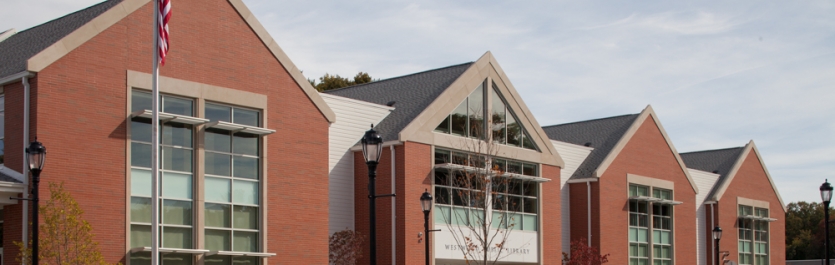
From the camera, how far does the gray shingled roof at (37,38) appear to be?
26036mm

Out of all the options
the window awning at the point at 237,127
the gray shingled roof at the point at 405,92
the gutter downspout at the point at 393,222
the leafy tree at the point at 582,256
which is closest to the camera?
the window awning at the point at 237,127

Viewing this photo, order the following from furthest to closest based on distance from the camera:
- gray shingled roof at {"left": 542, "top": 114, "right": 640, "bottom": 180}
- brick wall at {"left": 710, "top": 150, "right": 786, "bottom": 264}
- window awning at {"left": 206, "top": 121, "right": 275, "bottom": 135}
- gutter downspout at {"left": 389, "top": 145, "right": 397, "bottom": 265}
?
brick wall at {"left": 710, "top": 150, "right": 786, "bottom": 264}, gray shingled roof at {"left": 542, "top": 114, "right": 640, "bottom": 180}, gutter downspout at {"left": 389, "top": 145, "right": 397, "bottom": 265}, window awning at {"left": 206, "top": 121, "right": 275, "bottom": 135}

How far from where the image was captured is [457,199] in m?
36.8

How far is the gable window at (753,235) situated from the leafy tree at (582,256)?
17.2m

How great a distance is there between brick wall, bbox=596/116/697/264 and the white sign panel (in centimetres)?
584

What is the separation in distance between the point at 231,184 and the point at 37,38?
7.17m

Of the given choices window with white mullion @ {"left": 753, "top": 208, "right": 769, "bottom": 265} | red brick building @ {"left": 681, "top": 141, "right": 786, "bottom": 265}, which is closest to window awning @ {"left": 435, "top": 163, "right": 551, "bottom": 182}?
red brick building @ {"left": 681, "top": 141, "right": 786, "bottom": 265}

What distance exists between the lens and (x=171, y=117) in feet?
87.7

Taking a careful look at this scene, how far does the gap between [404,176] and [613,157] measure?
1556cm

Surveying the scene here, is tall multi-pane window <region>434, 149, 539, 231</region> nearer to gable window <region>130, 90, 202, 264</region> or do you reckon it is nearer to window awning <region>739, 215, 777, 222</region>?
gable window <region>130, 90, 202, 264</region>

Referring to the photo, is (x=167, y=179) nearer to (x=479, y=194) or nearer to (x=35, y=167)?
(x=35, y=167)

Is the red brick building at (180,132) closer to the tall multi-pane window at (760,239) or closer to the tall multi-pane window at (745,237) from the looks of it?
the tall multi-pane window at (745,237)

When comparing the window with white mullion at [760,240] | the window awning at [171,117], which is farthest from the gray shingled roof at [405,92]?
the window with white mullion at [760,240]

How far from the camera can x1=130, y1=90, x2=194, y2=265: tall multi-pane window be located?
2638cm
